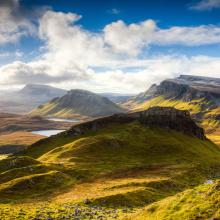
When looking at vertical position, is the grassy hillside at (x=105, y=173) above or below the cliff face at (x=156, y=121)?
below

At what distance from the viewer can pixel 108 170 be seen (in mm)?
103438

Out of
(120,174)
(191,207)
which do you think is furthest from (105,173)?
(191,207)

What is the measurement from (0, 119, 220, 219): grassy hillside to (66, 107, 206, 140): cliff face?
14.8 feet

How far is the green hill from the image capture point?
61500mm

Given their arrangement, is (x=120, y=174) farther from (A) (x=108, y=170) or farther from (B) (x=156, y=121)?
(B) (x=156, y=121)

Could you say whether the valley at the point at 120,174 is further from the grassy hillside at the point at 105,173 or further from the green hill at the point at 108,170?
the grassy hillside at the point at 105,173

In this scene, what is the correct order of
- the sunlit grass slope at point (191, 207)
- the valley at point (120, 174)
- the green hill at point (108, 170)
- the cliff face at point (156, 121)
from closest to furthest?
the sunlit grass slope at point (191, 207) < the valley at point (120, 174) < the green hill at point (108, 170) < the cliff face at point (156, 121)

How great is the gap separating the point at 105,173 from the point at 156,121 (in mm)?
71012

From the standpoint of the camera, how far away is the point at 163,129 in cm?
15950

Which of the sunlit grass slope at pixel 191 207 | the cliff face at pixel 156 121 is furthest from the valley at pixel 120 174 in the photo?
the sunlit grass slope at pixel 191 207

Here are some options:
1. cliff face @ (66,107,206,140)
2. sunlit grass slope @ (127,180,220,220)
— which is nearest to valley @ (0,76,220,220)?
cliff face @ (66,107,206,140)

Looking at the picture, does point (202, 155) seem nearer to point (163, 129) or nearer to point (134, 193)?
point (163, 129)

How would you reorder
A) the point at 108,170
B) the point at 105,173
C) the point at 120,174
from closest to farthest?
the point at 120,174 → the point at 105,173 → the point at 108,170

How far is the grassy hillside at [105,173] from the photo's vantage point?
2388 inches
